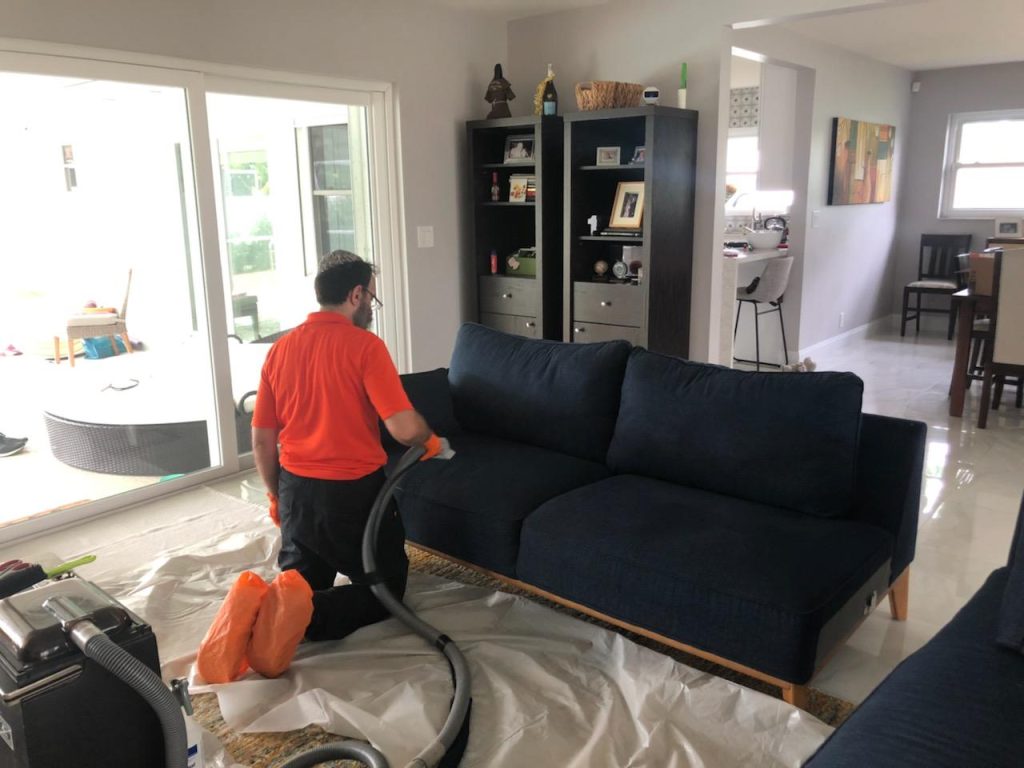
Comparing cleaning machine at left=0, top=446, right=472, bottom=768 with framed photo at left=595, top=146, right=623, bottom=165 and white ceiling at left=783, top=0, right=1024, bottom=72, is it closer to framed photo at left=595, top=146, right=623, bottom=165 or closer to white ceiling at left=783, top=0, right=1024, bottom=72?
framed photo at left=595, top=146, right=623, bottom=165

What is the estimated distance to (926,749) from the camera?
1405mm

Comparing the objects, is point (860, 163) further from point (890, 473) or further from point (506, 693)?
point (506, 693)

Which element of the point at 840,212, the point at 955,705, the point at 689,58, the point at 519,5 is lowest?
the point at 955,705

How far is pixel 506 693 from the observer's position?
7.46ft

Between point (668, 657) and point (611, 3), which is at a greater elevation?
point (611, 3)

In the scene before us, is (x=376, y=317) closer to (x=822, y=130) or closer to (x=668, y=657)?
(x=668, y=657)

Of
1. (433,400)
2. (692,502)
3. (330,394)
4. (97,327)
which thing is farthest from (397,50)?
(692,502)

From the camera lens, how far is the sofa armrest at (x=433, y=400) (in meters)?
3.32

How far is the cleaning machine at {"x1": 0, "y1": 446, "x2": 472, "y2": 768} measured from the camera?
58.9 inches

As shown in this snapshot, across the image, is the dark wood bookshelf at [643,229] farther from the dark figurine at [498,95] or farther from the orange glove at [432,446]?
the orange glove at [432,446]

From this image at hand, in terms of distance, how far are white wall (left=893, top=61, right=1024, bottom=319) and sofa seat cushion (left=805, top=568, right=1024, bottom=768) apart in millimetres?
7391

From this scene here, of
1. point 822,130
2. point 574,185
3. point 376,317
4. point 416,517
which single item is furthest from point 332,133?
point 822,130

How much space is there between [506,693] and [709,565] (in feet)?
2.15

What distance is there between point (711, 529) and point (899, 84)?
23.0 ft
